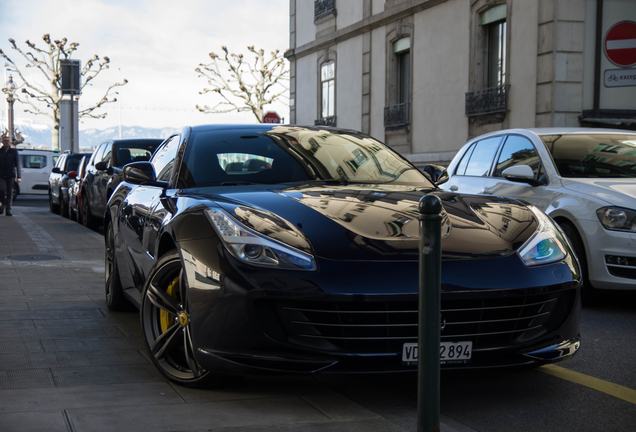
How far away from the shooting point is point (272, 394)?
12.1ft

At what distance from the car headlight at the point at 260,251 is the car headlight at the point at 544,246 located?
A: 105 cm

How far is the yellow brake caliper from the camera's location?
3.94m

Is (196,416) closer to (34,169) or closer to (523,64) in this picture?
(523,64)

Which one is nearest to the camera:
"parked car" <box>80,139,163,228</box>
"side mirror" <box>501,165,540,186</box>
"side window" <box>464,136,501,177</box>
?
"side mirror" <box>501,165,540,186</box>

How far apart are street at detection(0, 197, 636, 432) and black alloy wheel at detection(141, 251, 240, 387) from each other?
3.1 inches

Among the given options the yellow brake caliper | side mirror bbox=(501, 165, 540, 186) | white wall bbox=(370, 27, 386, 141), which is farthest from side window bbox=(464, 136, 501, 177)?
white wall bbox=(370, 27, 386, 141)

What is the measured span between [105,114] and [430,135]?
122 ft

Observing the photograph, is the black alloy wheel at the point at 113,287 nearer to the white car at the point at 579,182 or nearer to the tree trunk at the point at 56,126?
the white car at the point at 579,182

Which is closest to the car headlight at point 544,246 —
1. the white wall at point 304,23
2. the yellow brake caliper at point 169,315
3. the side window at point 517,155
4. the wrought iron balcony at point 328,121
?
the yellow brake caliper at point 169,315

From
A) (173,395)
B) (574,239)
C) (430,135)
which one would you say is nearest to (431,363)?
(173,395)

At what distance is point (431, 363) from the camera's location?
274 centimetres

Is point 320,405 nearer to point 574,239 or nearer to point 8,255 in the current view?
point 574,239

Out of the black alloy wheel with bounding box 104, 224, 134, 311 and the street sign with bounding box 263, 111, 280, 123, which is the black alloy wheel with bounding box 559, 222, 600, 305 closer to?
the black alloy wheel with bounding box 104, 224, 134, 311

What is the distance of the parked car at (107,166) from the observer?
1316cm
